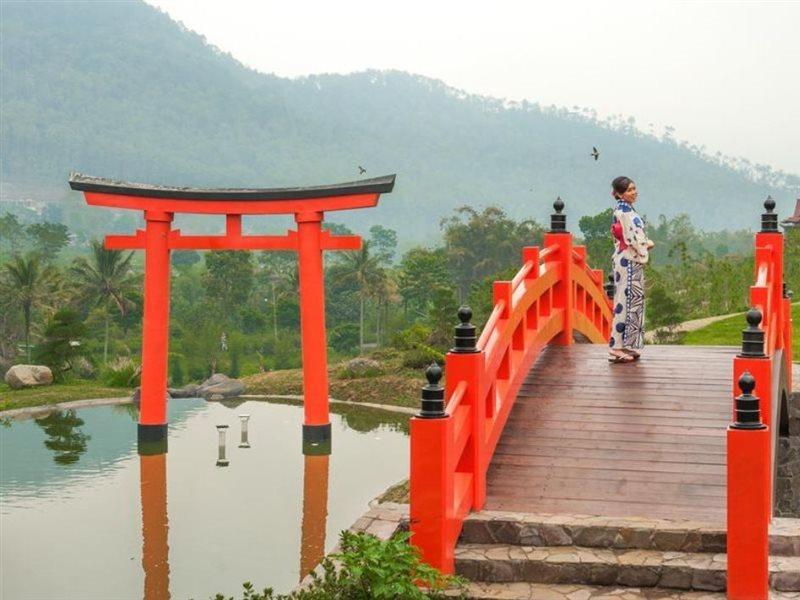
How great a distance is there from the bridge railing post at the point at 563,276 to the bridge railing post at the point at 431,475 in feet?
16.2

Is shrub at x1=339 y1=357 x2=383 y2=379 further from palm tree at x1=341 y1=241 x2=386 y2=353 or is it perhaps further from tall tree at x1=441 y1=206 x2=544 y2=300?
tall tree at x1=441 y1=206 x2=544 y2=300

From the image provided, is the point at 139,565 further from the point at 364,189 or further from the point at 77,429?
the point at 77,429

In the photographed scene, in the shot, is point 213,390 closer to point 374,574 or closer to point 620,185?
point 620,185

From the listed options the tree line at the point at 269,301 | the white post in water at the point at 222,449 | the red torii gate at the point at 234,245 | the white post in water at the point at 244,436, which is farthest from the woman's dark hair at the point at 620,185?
the tree line at the point at 269,301

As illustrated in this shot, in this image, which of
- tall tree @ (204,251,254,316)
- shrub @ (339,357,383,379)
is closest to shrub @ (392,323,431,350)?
shrub @ (339,357,383,379)

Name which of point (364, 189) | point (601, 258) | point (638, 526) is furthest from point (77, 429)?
point (601, 258)

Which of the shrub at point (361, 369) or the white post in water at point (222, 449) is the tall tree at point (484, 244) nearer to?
the shrub at point (361, 369)

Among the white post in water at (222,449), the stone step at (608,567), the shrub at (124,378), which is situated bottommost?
the white post in water at (222,449)

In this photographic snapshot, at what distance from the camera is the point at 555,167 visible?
641 feet

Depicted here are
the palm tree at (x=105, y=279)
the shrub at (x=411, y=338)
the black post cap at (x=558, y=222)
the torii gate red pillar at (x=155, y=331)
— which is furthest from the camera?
the palm tree at (x=105, y=279)

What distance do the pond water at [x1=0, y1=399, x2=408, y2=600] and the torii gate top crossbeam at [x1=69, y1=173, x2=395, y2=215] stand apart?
481 centimetres

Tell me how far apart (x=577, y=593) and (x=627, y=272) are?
449cm

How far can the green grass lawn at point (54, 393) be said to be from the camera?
101ft

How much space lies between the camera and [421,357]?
32.9m
